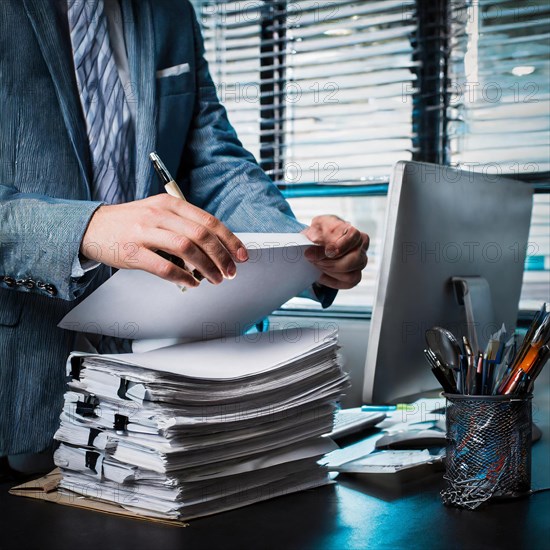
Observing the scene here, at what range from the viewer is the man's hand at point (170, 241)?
2.64 feet

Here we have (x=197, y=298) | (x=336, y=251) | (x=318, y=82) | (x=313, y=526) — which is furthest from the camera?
(x=318, y=82)

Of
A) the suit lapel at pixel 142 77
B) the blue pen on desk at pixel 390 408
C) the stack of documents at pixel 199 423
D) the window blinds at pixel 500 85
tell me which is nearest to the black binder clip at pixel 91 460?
the stack of documents at pixel 199 423

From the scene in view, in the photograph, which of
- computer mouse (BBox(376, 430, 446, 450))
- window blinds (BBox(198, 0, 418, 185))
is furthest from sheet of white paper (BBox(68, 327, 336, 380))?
window blinds (BBox(198, 0, 418, 185))

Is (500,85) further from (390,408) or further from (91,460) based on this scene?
(91,460)

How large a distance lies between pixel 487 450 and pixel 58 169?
71 centimetres

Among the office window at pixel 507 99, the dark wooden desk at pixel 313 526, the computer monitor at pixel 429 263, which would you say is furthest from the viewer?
the office window at pixel 507 99

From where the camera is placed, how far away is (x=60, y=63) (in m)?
1.08

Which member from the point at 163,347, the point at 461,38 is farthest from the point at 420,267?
the point at 461,38

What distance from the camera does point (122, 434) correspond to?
0.84m

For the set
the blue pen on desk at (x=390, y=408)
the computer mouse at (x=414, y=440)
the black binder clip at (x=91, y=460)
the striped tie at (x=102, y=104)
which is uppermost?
the striped tie at (x=102, y=104)

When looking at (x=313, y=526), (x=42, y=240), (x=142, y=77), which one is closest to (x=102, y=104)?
(x=142, y=77)

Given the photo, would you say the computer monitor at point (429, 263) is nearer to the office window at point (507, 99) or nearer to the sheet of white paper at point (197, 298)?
the sheet of white paper at point (197, 298)

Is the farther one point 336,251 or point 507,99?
point 507,99

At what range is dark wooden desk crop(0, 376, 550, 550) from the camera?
2.42 feet
